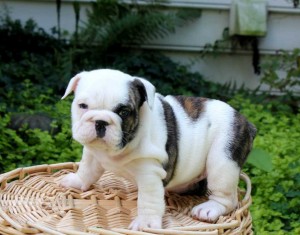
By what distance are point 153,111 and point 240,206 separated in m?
0.60

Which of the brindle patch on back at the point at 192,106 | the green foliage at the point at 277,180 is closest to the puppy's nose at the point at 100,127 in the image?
the brindle patch on back at the point at 192,106

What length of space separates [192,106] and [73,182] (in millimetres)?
664

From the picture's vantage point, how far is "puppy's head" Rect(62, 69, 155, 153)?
232 cm

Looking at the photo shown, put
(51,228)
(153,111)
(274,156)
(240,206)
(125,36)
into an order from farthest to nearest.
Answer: (125,36) < (274,156) < (240,206) < (153,111) < (51,228)

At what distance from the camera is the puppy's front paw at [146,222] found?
2441 mm

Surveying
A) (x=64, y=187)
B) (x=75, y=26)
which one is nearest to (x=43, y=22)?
(x=75, y=26)

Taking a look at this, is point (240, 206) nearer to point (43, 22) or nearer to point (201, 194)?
point (201, 194)

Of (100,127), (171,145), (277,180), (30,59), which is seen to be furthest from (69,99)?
(100,127)

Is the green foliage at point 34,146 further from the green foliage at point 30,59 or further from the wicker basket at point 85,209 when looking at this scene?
the wicker basket at point 85,209

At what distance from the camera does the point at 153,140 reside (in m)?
2.56

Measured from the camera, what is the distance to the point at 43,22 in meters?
6.17

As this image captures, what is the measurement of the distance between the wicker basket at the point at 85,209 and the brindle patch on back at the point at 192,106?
0.41 metres

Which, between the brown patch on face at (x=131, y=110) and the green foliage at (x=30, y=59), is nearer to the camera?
→ the brown patch on face at (x=131, y=110)

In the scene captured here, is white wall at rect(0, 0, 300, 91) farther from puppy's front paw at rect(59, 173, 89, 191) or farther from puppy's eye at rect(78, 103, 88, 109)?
puppy's eye at rect(78, 103, 88, 109)
